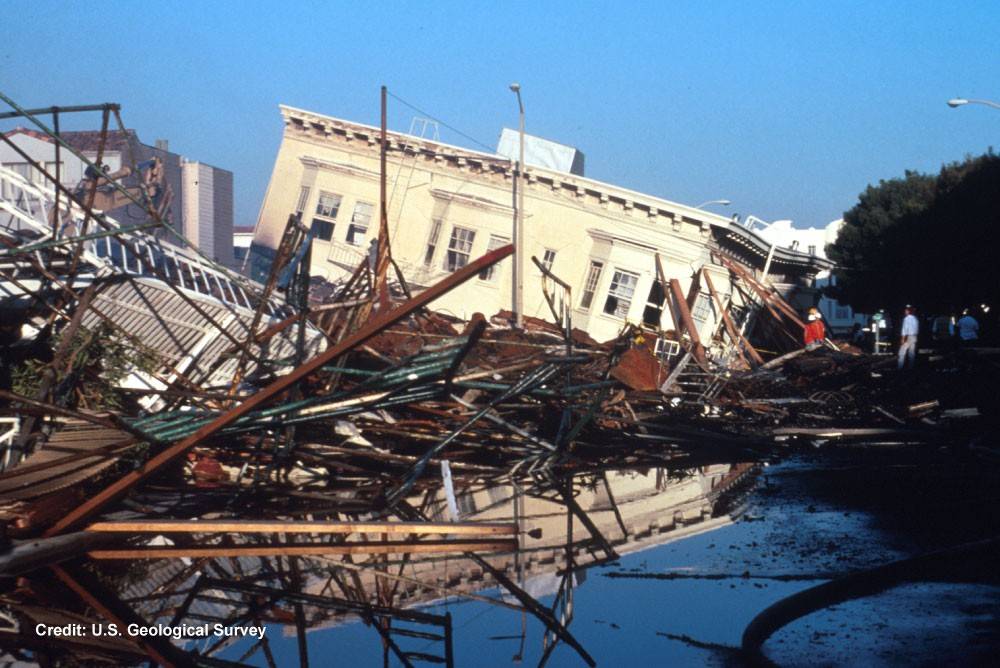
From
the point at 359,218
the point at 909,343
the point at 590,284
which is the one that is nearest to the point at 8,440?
the point at 909,343

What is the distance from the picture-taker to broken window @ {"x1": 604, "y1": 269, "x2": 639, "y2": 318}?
38.4 meters

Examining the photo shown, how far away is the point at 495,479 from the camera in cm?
1098

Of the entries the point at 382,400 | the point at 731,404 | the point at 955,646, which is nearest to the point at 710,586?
the point at 955,646

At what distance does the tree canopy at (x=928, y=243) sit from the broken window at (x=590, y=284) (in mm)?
17547

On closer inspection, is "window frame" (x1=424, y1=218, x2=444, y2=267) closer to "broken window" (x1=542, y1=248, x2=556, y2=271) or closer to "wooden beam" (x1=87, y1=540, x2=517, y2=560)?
"broken window" (x1=542, y1=248, x2=556, y2=271)

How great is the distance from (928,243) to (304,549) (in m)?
47.4

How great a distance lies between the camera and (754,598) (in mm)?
6066

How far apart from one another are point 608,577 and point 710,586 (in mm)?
638

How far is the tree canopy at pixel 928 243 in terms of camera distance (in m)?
45.3

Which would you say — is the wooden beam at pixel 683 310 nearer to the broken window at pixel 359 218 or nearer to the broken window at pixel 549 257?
the broken window at pixel 549 257

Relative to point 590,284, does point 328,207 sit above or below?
above

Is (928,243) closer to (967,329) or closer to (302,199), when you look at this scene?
(967,329)

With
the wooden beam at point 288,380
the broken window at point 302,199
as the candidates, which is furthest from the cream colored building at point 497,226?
the wooden beam at point 288,380

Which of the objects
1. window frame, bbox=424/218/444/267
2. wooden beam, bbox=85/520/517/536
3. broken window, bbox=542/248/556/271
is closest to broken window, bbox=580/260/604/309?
broken window, bbox=542/248/556/271
